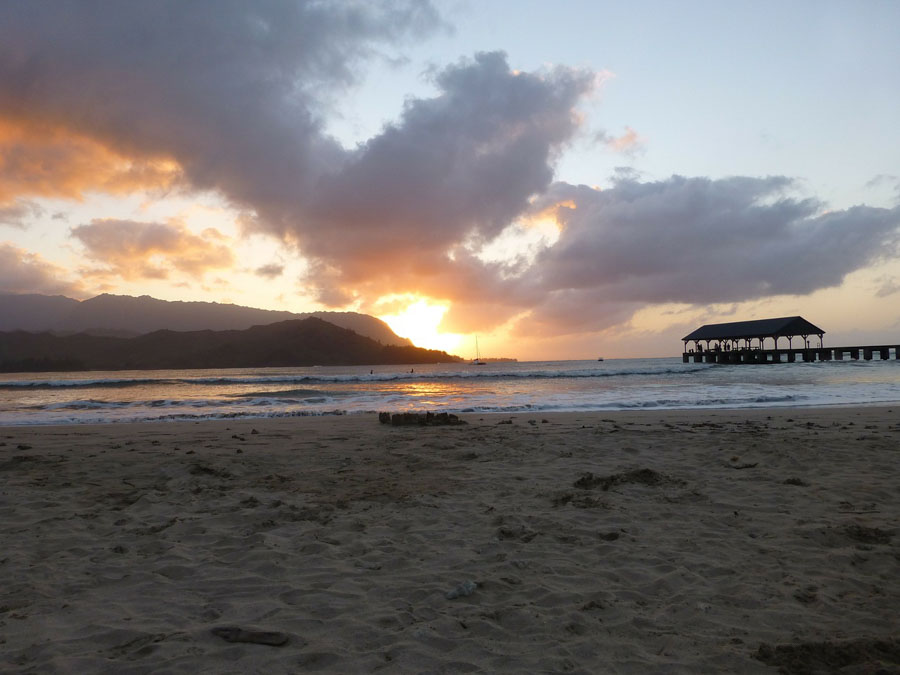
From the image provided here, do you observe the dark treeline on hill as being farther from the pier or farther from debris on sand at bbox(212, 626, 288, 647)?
debris on sand at bbox(212, 626, 288, 647)

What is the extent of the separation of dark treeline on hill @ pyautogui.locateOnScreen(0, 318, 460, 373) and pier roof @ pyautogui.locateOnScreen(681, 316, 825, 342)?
90.3m

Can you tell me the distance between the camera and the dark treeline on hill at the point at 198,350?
118 m

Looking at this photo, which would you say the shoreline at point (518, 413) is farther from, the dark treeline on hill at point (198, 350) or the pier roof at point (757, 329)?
the dark treeline on hill at point (198, 350)

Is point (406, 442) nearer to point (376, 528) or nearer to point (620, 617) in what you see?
point (376, 528)

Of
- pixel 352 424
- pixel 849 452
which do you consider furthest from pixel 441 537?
pixel 352 424

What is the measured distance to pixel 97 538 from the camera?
4676 mm

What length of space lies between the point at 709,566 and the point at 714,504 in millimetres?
1731

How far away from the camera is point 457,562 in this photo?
4.05 m

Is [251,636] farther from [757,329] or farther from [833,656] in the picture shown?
[757,329]

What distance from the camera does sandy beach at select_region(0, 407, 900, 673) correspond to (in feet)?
9.34

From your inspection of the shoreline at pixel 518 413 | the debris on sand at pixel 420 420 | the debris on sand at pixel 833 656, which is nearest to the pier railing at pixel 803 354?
the shoreline at pixel 518 413

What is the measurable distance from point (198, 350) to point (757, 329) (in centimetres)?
12194

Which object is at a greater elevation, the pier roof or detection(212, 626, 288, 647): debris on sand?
the pier roof

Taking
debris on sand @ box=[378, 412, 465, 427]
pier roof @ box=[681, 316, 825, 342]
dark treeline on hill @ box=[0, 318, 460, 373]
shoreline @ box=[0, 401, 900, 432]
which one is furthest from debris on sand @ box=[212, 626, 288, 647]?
dark treeline on hill @ box=[0, 318, 460, 373]
